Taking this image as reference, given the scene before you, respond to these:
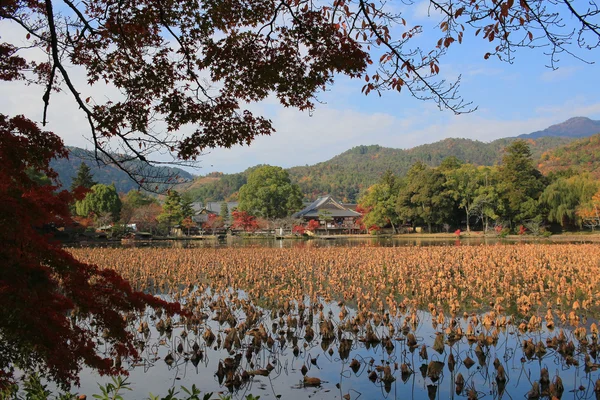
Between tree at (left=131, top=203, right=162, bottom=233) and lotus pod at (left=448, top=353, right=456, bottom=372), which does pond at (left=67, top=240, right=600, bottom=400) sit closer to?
lotus pod at (left=448, top=353, right=456, bottom=372)

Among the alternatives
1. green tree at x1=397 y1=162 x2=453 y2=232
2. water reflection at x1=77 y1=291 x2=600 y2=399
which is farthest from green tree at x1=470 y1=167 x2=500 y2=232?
water reflection at x1=77 y1=291 x2=600 y2=399

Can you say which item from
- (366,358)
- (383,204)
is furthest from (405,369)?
(383,204)

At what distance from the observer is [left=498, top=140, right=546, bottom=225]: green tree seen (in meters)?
45.1

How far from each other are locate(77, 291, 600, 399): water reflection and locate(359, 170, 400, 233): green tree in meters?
40.9

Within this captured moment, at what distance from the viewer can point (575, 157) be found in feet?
241

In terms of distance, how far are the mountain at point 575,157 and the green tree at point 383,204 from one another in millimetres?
30360

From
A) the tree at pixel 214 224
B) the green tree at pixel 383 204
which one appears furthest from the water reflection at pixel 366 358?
the tree at pixel 214 224

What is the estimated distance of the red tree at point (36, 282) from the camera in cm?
355

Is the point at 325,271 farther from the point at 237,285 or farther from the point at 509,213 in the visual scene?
the point at 509,213

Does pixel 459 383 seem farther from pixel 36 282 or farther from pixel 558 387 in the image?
pixel 36 282

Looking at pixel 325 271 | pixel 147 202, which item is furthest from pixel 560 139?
pixel 325 271

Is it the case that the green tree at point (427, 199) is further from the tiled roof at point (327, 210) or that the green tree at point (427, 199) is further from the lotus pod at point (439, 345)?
the lotus pod at point (439, 345)

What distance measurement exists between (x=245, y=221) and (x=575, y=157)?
5472 cm

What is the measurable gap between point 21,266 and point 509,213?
48766mm
